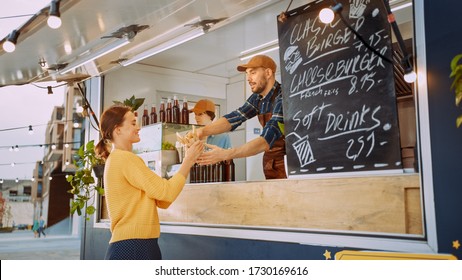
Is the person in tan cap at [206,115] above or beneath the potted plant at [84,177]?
above

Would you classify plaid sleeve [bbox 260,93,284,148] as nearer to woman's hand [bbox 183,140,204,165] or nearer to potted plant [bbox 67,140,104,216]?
woman's hand [bbox 183,140,204,165]

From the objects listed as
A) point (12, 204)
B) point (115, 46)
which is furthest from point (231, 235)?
point (12, 204)

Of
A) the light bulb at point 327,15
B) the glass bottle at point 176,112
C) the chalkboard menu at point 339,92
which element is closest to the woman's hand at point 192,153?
the chalkboard menu at point 339,92

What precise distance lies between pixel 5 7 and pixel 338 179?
4.45m

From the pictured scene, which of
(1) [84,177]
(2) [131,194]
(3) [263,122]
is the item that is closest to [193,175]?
(3) [263,122]

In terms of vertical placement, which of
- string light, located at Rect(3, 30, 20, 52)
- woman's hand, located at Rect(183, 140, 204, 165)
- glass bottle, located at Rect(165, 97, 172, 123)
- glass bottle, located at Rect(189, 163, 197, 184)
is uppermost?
string light, located at Rect(3, 30, 20, 52)

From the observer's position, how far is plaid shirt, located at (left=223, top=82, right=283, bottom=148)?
3.21 meters

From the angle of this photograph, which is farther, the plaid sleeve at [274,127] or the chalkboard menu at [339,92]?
the plaid sleeve at [274,127]

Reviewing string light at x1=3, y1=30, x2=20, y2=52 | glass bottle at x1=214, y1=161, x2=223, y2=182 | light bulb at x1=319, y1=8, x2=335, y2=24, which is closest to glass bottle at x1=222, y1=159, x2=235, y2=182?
glass bottle at x1=214, y1=161, x2=223, y2=182

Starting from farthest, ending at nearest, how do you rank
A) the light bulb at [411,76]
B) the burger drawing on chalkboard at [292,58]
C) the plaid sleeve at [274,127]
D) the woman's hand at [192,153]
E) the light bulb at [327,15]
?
1. the plaid sleeve at [274,127]
2. the burger drawing on chalkboard at [292,58]
3. the woman's hand at [192,153]
4. the light bulb at [327,15]
5. the light bulb at [411,76]

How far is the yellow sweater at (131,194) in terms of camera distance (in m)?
2.24

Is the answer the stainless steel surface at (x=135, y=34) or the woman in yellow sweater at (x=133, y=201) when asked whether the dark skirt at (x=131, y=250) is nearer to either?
the woman in yellow sweater at (x=133, y=201)

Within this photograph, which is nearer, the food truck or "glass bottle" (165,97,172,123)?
the food truck

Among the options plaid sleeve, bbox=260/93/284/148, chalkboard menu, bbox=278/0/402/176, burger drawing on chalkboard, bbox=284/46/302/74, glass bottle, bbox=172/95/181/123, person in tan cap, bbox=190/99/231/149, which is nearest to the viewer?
chalkboard menu, bbox=278/0/402/176
